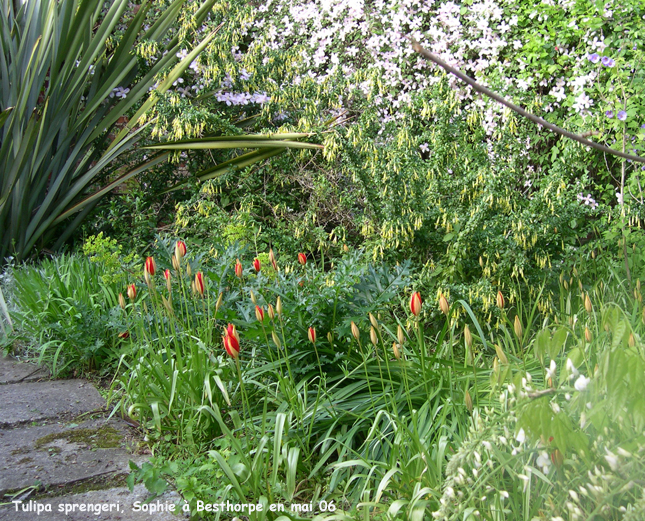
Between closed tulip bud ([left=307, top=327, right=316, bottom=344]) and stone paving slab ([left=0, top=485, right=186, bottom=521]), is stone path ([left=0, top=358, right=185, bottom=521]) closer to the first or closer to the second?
stone paving slab ([left=0, top=485, right=186, bottom=521])

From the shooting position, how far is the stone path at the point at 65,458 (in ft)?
4.62

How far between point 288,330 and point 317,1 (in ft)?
12.3

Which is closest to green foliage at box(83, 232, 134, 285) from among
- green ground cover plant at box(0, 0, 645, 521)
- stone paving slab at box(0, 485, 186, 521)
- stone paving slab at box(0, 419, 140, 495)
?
green ground cover plant at box(0, 0, 645, 521)

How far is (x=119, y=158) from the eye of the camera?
4.52m

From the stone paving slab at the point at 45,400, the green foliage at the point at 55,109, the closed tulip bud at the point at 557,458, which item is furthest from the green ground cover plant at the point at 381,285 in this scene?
the green foliage at the point at 55,109

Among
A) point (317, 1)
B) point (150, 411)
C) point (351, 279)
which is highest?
point (317, 1)

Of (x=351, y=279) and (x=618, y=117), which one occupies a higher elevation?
(x=618, y=117)

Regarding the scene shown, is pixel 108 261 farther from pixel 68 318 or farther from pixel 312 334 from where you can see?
pixel 312 334

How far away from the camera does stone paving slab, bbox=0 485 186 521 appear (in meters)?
1.37

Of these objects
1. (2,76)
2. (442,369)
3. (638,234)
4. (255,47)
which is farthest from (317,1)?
(442,369)

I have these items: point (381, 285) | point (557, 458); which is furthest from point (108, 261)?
point (557, 458)

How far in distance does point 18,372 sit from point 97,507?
132 centimetres

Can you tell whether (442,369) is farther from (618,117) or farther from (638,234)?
(618,117)

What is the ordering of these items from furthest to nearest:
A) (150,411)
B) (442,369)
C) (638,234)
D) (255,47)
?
1. (255,47)
2. (638,234)
3. (150,411)
4. (442,369)
